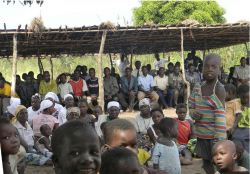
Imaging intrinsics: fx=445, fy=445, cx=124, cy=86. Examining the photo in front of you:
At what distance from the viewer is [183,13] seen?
22516 millimetres

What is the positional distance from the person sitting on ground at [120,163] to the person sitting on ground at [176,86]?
32.9 feet

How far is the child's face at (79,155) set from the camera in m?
1.68

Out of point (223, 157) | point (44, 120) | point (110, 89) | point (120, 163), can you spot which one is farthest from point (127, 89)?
point (120, 163)

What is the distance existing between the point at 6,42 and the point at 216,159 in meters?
8.30

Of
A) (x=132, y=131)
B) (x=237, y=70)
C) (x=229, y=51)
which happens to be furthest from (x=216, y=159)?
(x=229, y=51)

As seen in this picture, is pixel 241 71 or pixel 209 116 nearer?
pixel 209 116

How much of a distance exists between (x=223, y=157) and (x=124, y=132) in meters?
1.15

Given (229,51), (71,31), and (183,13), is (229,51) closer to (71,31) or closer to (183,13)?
(183,13)

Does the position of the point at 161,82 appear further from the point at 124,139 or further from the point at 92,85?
the point at 124,139

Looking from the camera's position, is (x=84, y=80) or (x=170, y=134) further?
(x=84, y=80)

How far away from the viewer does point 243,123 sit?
4.65 m

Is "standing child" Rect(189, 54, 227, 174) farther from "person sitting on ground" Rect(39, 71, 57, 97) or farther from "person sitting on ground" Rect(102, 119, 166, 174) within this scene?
"person sitting on ground" Rect(39, 71, 57, 97)

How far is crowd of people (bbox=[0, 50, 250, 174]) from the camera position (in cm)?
178

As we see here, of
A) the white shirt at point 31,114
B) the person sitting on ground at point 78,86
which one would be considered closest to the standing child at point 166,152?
the white shirt at point 31,114
